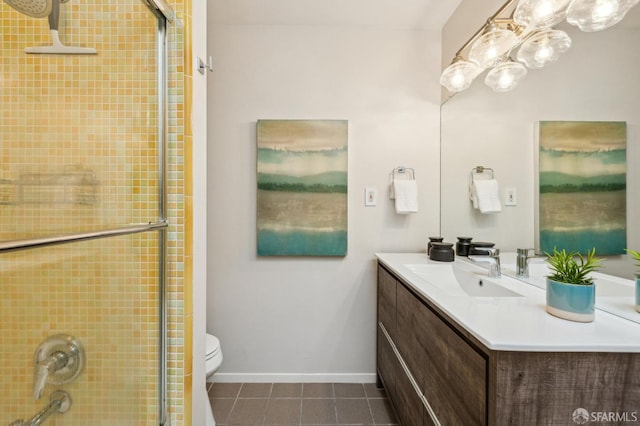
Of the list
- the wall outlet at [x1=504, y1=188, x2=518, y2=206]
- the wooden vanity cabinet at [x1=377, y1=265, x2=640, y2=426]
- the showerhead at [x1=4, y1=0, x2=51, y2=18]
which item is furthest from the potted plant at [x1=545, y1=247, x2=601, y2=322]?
the showerhead at [x1=4, y1=0, x2=51, y2=18]

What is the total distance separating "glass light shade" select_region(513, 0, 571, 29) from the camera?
110cm

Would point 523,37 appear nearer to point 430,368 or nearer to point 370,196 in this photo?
→ point 370,196

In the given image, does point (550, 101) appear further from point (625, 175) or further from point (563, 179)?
point (625, 175)

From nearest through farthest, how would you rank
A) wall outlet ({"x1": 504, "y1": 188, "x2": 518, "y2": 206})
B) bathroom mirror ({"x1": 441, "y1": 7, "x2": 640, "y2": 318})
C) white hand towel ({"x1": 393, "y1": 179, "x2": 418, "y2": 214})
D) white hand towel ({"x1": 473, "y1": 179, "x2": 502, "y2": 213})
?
bathroom mirror ({"x1": 441, "y1": 7, "x2": 640, "y2": 318})
wall outlet ({"x1": 504, "y1": 188, "x2": 518, "y2": 206})
white hand towel ({"x1": 473, "y1": 179, "x2": 502, "y2": 213})
white hand towel ({"x1": 393, "y1": 179, "x2": 418, "y2": 214})

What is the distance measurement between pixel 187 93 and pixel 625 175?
152 cm

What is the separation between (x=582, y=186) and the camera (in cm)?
109

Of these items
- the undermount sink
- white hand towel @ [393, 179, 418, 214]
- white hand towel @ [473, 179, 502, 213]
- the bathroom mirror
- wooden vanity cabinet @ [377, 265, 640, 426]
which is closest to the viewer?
wooden vanity cabinet @ [377, 265, 640, 426]

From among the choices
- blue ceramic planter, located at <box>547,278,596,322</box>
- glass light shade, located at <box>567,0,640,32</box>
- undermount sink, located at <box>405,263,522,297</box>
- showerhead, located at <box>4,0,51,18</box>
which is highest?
glass light shade, located at <box>567,0,640,32</box>

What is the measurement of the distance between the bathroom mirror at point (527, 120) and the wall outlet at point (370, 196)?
0.47 meters

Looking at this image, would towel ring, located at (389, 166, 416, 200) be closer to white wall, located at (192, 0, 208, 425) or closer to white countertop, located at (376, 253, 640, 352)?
white countertop, located at (376, 253, 640, 352)

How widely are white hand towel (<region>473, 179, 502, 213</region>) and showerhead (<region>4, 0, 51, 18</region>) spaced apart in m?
1.98

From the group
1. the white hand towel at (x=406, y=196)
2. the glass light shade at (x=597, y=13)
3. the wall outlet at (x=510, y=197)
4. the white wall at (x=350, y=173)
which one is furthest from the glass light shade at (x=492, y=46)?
the white hand towel at (x=406, y=196)

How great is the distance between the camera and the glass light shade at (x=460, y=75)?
1.63m

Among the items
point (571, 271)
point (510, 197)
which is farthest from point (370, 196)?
point (571, 271)
